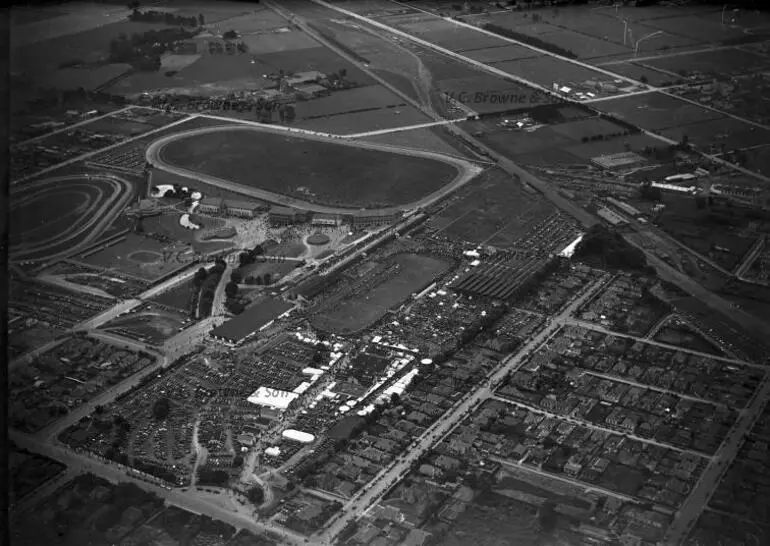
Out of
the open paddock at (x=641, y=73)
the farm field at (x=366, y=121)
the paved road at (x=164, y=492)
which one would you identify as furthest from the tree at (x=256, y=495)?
the open paddock at (x=641, y=73)

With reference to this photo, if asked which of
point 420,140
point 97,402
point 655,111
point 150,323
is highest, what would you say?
point 655,111

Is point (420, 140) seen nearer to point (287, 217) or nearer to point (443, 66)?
point (443, 66)

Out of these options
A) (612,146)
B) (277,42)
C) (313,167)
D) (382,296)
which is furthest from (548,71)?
(382,296)

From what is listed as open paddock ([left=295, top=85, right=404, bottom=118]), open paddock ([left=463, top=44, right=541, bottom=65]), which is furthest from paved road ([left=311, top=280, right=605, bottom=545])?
open paddock ([left=463, top=44, right=541, bottom=65])

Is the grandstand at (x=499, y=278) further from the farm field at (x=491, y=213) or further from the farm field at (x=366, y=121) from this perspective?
the farm field at (x=366, y=121)

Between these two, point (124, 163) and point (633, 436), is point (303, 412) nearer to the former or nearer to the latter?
point (633, 436)

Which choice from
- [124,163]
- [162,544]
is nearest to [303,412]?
[162,544]

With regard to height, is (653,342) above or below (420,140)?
below
